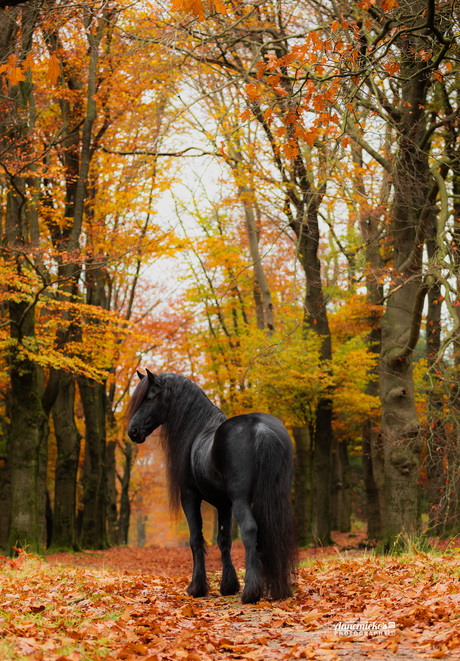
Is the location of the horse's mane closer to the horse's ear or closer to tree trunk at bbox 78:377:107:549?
the horse's ear

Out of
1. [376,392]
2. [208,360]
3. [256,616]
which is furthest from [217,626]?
[208,360]

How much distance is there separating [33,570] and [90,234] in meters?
13.0

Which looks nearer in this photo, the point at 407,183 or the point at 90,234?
the point at 407,183

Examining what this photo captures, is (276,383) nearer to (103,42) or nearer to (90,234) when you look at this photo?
(90,234)

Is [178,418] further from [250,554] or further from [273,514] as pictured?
[250,554]

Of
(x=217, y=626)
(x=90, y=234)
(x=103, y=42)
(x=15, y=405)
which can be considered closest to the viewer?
(x=217, y=626)

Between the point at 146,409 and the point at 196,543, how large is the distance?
5.71 ft

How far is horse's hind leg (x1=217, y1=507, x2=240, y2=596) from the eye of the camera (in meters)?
7.00

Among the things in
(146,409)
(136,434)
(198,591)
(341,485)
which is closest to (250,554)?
(198,591)

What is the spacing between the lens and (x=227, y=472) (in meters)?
6.55

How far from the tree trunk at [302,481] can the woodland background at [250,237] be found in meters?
0.07

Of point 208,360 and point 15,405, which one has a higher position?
point 208,360

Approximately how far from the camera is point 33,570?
8.35m

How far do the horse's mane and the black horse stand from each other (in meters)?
0.01
